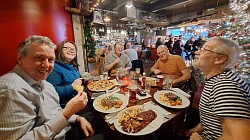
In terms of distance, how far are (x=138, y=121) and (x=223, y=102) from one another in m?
0.64

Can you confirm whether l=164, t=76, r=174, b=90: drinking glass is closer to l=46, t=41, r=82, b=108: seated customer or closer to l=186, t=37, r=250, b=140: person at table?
l=186, t=37, r=250, b=140: person at table

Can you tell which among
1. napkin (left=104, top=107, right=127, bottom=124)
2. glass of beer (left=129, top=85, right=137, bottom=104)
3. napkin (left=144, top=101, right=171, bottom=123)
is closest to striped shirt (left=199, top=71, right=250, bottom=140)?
napkin (left=144, top=101, right=171, bottom=123)

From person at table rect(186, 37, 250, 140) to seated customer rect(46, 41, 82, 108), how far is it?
1.50 meters

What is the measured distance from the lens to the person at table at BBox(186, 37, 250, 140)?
802 mm

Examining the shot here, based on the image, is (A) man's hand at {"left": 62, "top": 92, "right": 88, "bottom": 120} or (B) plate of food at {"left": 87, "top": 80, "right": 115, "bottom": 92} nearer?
(A) man's hand at {"left": 62, "top": 92, "right": 88, "bottom": 120}

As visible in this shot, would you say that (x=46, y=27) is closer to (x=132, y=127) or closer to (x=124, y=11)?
(x=132, y=127)

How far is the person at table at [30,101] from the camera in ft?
2.41

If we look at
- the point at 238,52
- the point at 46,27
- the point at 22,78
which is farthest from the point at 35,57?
the point at 46,27

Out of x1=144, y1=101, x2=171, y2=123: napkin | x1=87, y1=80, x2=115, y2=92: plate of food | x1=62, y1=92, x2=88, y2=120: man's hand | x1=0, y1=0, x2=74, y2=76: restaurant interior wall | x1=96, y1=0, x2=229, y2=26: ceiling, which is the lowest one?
x1=144, y1=101, x2=171, y2=123: napkin

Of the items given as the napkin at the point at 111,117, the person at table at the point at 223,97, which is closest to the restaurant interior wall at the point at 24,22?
the napkin at the point at 111,117

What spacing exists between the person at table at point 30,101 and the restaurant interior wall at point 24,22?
165 cm

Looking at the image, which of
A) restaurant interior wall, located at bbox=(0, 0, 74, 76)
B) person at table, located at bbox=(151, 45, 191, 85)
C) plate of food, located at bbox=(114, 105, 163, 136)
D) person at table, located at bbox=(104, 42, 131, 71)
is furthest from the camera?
person at table, located at bbox=(104, 42, 131, 71)

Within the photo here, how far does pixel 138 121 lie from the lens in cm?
98

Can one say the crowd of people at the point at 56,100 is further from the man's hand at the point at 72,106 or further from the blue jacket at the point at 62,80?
the blue jacket at the point at 62,80
